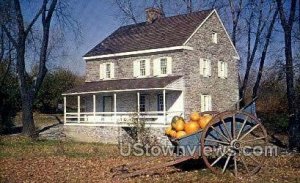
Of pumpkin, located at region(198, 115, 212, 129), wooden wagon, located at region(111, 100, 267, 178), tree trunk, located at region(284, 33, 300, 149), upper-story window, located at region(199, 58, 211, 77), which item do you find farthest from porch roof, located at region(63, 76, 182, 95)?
wooden wagon, located at region(111, 100, 267, 178)

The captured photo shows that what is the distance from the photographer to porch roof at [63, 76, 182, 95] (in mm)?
27150

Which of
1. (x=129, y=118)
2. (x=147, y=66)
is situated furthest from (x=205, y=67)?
(x=129, y=118)

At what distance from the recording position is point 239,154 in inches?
492

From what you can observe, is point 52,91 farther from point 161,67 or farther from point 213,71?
point 213,71

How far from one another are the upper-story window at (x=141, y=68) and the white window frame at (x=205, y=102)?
436 centimetres

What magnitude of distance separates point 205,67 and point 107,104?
8.15 meters

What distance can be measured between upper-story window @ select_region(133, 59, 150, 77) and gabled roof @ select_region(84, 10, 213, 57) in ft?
3.15

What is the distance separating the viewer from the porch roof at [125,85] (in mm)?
27150

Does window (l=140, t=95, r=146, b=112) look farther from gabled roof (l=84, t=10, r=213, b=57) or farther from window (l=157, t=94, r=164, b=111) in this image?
gabled roof (l=84, t=10, r=213, b=57)

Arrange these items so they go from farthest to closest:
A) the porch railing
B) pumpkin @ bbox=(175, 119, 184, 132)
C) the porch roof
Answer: the porch roof, the porch railing, pumpkin @ bbox=(175, 119, 184, 132)

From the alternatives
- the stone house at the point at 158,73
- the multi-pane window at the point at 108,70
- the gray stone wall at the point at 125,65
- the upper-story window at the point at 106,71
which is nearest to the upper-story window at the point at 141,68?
the stone house at the point at 158,73

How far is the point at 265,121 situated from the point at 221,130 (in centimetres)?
2299

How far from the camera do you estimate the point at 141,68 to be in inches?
1199

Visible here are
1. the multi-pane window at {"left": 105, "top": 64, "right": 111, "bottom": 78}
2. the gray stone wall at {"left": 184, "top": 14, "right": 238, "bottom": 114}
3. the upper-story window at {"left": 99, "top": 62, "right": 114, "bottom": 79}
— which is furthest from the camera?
the multi-pane window at {"left": 105, "top": 64, "right": 111, "bottom": 78}
